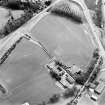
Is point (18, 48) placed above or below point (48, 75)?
above

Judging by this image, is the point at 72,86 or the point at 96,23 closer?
the point at 72,86

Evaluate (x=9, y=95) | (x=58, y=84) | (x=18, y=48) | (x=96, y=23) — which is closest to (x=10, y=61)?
(x=18, y=48)

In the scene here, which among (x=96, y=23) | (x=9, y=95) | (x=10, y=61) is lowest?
(x=9, y=95)

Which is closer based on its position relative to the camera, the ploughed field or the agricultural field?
the agricultural field

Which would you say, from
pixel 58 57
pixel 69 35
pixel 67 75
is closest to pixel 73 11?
pixel 69 35

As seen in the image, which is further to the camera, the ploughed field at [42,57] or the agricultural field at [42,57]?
the ploughed field at [42,57]

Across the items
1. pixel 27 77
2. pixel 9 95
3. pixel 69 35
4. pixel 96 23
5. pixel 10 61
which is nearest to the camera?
pixel 9 95

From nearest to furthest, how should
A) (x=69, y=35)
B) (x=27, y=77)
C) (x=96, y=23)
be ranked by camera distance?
(x=27, y=77)
(x=69, y=35)
(x=96, y=23)

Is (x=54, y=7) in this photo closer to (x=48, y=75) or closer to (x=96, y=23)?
(x=96, y=23)
